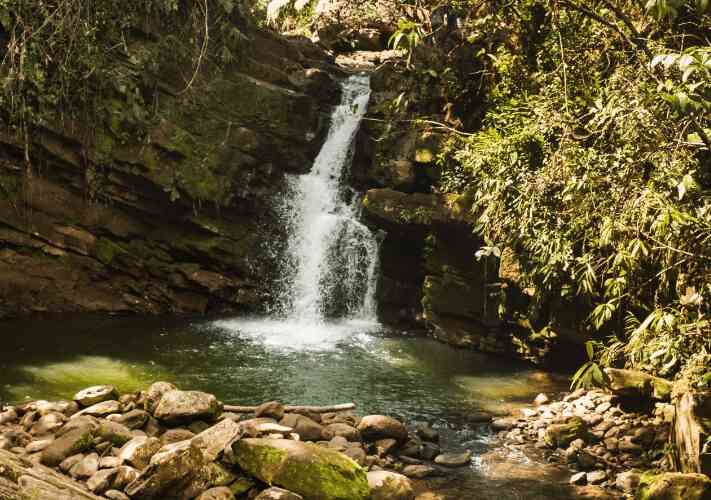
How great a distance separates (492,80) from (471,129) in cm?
130

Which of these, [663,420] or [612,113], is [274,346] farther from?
[612,113]

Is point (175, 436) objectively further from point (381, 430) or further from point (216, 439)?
point (381, 430)

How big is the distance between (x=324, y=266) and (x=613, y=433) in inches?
329

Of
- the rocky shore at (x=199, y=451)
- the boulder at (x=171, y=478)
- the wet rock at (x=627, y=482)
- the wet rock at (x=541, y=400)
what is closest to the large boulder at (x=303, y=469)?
the rocky shore at (x=199, y=451)

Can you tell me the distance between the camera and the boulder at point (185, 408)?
666 cm

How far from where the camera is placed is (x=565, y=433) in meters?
7.71

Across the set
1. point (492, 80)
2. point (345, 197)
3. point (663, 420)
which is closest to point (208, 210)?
point (345, 197)

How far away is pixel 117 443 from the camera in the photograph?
604 cm

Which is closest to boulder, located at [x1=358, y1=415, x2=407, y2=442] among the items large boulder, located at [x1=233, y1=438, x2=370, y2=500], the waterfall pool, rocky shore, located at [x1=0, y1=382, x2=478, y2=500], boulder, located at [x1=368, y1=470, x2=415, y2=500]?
rocky shore, located at [x1=0, y1=382, x2=478, y2=500]

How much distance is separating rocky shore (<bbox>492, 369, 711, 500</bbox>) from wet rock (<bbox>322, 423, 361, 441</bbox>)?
7.00ft

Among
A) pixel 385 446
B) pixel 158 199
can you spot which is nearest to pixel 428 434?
pixel 385 446

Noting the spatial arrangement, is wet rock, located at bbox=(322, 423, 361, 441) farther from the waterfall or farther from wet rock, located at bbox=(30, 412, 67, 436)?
the waterfall

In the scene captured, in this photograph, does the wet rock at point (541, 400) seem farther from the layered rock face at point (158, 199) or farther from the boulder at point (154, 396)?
the layered rock face at point (158, 199)

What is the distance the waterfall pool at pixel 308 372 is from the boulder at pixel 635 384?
5.50ft
